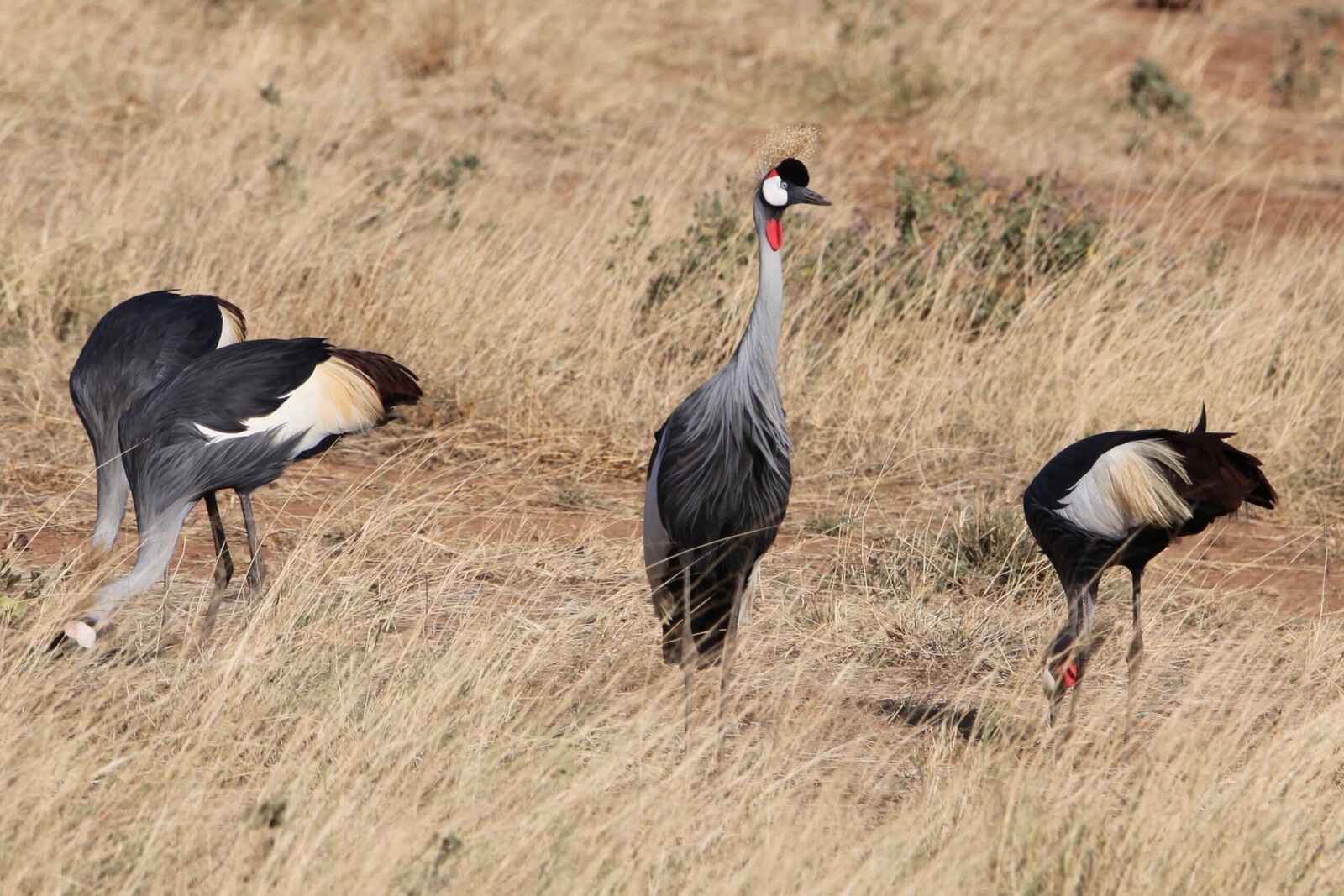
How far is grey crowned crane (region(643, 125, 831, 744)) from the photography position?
381 cm

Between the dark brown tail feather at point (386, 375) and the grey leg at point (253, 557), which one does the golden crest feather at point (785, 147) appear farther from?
the grey leg at point (253, 557)

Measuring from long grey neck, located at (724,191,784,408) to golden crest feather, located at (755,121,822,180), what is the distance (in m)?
0.19

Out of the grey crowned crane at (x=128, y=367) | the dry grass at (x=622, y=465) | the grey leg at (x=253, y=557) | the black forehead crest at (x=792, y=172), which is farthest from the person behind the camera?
the grey leg at (x=253, y=557)

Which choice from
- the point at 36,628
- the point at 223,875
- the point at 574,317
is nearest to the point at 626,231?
the point at 574,317

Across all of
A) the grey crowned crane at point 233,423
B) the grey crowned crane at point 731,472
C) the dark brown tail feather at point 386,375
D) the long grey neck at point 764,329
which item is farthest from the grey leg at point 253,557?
the long grey neck at point 764,329

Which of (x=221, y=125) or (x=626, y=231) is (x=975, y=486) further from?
(x=221, y=125)

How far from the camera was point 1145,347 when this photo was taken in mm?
6469

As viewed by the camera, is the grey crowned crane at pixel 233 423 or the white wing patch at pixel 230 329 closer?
the grey crowned crane at pixel 233 423

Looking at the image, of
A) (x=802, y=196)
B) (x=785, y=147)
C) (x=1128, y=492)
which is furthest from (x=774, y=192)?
(x=1128, y=492)

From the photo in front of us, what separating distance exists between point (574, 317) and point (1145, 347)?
8.09ft

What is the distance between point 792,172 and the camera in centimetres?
386

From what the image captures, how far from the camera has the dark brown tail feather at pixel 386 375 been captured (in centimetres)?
454

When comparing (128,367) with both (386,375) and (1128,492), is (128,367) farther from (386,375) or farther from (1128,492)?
(1128,492)

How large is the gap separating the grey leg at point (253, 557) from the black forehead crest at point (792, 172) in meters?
1.82
